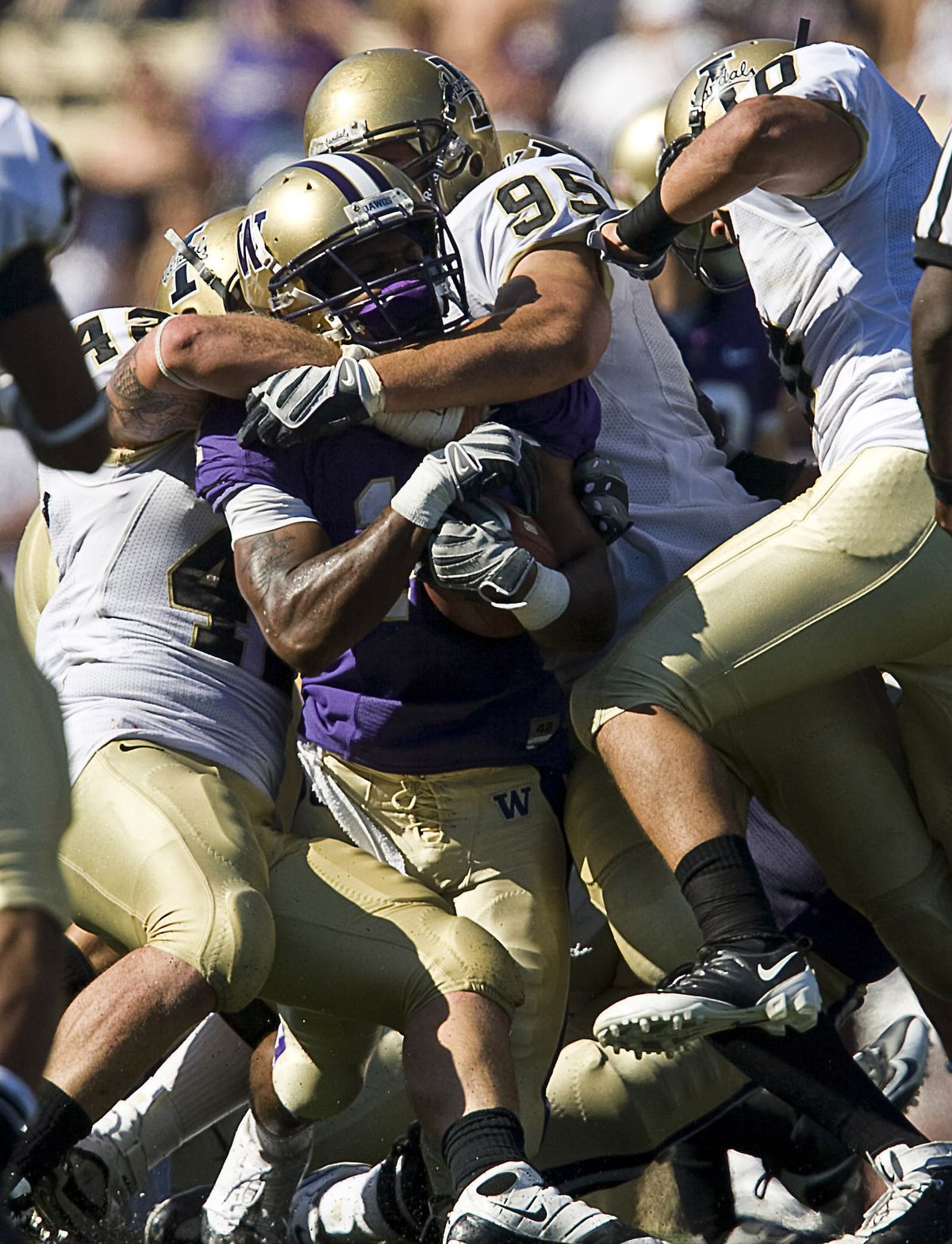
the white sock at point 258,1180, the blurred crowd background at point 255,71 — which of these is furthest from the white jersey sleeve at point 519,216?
the blurred crowd background at point 255,71

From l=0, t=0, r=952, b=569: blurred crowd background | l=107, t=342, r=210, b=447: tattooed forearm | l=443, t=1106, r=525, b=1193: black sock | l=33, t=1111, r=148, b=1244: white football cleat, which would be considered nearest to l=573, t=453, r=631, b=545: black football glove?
l=107, t=342, r=210, b=447: tattooed forearm

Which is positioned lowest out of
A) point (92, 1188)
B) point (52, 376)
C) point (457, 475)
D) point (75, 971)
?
point (92, 1188)

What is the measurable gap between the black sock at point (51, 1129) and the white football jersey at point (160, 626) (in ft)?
2.17

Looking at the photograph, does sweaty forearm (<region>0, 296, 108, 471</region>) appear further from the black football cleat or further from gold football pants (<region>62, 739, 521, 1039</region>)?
the black football cleat

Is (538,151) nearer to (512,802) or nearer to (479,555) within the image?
(479,555)

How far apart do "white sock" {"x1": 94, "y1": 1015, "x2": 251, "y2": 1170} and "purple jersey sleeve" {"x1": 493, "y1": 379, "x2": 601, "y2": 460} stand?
137cm

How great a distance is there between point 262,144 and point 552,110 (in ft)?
3.63

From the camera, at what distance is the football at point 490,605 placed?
10.4 feet

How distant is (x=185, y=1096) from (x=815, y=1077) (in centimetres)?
133

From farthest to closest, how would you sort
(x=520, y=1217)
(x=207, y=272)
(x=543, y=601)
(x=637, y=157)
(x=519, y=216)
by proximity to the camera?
(x=637, y=157)
(x=207, y=272)
(x=519, y=216)
(x=543, y=601)
(x=520, y=1217)

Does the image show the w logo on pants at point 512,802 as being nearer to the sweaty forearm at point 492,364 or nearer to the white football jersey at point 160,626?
the white football jersey at point 160,626

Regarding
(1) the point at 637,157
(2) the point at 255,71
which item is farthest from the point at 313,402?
(2) the point at 255,71

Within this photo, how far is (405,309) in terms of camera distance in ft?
10.8

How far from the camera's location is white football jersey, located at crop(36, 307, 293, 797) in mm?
3338
